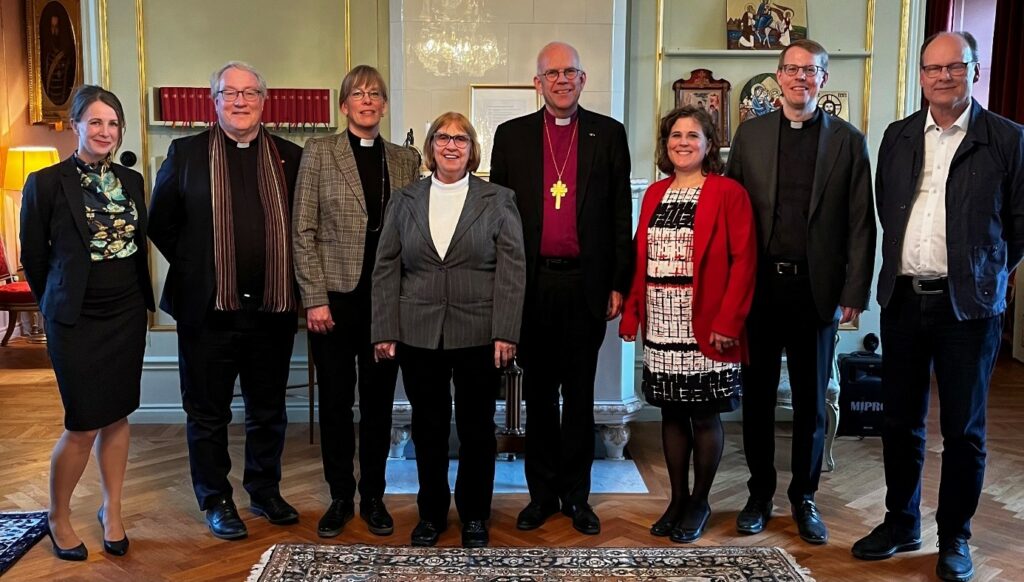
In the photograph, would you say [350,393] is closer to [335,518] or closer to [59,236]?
[335,518]

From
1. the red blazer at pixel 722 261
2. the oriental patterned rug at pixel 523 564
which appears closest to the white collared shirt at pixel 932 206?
the red blazer at pixel 722 261

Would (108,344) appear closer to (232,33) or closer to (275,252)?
(275,252)

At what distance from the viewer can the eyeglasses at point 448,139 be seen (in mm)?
2875

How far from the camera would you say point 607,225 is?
3111 millimetres

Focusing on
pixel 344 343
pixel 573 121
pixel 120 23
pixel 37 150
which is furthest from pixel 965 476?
pixel 37 150

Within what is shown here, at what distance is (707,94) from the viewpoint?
15.2ft

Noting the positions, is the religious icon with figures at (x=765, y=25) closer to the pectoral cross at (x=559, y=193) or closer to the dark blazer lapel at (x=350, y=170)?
the pectoral cross at (x=559, y=193)

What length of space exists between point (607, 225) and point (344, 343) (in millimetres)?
943

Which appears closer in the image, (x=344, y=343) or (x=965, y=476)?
(x=965, y=476)

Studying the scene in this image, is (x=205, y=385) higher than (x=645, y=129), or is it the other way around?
(x=645, y=129)

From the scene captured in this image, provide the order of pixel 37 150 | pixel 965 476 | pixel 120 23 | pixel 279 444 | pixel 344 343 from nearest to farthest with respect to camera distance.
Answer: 1. pixel 965 476
2. pixel 344 343
3. pixel 279 444
4. pixel 120 23
5. pixel 37 150

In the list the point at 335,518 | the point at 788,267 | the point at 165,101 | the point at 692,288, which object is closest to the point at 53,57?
the point at 165,101

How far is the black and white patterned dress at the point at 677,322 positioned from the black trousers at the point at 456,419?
53 cm

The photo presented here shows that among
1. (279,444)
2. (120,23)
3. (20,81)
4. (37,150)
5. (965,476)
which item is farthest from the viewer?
(20,81)
